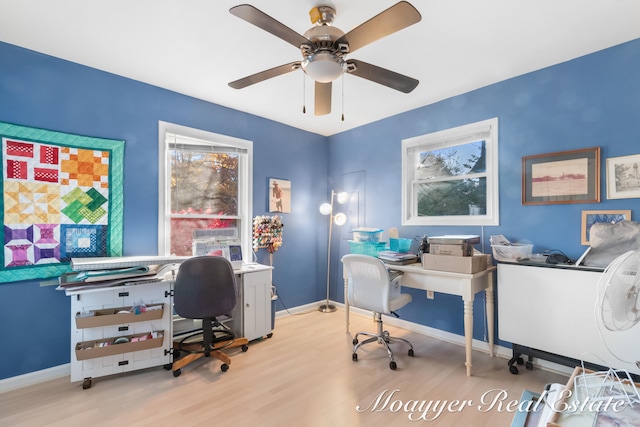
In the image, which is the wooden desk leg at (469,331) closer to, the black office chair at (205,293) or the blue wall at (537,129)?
the blue wall at (537,129)

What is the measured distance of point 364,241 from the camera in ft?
11.6

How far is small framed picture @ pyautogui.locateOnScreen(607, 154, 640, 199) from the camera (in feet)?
7.00

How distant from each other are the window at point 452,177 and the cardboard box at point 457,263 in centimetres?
52

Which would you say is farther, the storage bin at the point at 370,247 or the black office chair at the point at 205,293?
the storage bin at the point at 370,247

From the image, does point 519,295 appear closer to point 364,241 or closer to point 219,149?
point 364,241

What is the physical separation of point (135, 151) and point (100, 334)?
1.58 meters

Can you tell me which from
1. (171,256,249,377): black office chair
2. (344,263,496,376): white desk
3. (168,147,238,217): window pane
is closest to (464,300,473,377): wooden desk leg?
(344,263,496,376): white desk

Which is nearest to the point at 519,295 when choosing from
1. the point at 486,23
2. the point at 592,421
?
the point at 592,421

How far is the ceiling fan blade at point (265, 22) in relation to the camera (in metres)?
1.42

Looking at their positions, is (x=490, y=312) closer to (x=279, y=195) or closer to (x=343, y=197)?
(x=343, y=197)

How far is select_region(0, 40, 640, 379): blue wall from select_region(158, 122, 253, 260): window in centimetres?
10

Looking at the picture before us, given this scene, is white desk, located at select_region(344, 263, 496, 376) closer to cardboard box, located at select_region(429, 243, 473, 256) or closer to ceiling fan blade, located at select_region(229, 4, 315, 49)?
cardboard box, located at select_region(429, 243, 473, 256)

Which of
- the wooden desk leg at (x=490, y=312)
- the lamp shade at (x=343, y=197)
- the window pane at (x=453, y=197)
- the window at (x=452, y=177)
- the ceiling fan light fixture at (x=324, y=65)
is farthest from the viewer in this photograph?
the lamp shade at (x=343, y=197)

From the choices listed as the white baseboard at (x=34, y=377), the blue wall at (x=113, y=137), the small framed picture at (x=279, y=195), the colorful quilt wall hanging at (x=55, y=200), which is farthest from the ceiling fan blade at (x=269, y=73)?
the white baseboard at (x=34, y=377)
